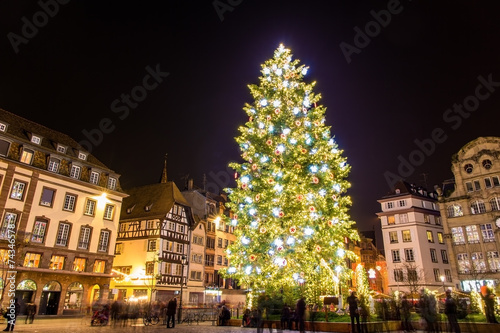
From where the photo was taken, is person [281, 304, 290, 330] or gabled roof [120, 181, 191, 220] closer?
person [281, 304, 290, 330]

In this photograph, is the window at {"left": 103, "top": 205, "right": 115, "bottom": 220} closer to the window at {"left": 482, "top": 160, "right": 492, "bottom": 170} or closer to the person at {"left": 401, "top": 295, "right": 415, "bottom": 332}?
the person at {"left": 401, "top": 295, "right": 415, "bottom": 332}

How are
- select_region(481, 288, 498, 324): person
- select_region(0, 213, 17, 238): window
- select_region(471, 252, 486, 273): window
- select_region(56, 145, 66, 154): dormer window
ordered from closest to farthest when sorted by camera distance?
select_region(481, 288, 498, 324): person < select_region(0, 213, 17, 238): window < select_region(56, 145, 66, 154): dormer window < select_region(471, 252, 486, 273): window

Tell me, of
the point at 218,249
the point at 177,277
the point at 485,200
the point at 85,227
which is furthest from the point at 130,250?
the point at 485,200

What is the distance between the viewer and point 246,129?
74.0ft

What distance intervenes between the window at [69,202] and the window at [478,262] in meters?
46.6

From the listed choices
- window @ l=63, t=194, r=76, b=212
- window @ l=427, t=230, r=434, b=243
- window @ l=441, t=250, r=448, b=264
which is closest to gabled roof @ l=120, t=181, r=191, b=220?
window @ l=63, t=194, r=76, b=212

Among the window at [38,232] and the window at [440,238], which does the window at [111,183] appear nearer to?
the window at [38,232]

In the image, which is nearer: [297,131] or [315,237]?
[315,237]

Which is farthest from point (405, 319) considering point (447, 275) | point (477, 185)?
point (447, 275)

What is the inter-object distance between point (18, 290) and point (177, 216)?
20.6 metres

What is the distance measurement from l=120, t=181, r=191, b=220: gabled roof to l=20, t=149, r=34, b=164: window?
55.2 feet

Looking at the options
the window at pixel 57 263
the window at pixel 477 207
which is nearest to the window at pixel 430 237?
the window at pixel 477 207

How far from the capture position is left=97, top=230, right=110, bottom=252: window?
36.3 m

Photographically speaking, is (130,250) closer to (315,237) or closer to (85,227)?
(85,227)
